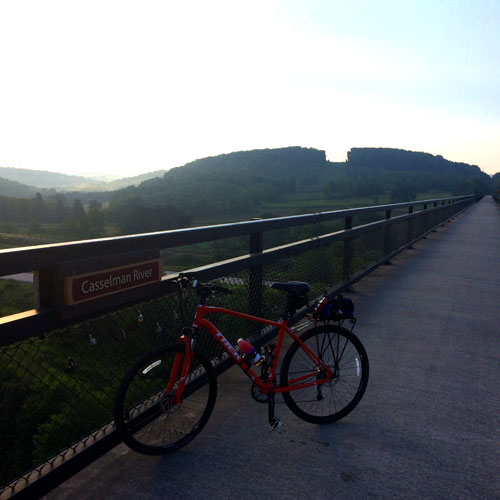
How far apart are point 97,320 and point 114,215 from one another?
3141 inches

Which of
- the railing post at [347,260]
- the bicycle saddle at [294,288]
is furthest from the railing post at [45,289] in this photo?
the railing post at [347,260]

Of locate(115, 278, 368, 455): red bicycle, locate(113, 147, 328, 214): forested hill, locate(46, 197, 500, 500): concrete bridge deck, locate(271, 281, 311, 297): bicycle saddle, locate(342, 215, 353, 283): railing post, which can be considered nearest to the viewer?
locate(46, 197, 500, 500): concrete bridge deck

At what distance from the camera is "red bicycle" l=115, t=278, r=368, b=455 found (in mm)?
2719

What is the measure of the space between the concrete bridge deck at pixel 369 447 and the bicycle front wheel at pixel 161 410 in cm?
10

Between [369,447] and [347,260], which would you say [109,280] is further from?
[347,260]

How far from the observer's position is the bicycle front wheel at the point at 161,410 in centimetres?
258

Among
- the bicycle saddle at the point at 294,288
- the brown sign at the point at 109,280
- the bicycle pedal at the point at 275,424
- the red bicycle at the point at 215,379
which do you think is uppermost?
the brown sign at the point at 109,280

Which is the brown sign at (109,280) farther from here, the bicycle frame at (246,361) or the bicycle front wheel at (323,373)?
the bicycle front wheel at (323,373)

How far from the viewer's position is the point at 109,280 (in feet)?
8.45

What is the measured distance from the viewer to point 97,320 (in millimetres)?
2660

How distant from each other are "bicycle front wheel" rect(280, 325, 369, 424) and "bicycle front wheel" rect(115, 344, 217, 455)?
0.58 metres

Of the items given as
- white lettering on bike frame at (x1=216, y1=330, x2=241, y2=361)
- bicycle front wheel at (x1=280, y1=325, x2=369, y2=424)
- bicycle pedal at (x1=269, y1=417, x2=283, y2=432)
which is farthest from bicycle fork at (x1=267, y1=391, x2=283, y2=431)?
white lettering on bike frame at (x1=216, y1=330, x2=241, y2=361)

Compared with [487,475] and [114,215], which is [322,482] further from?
[114,215]

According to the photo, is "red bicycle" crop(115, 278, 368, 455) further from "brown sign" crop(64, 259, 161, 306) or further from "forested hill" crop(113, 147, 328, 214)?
"forested hill" crop(113, 147, 328, 214)
